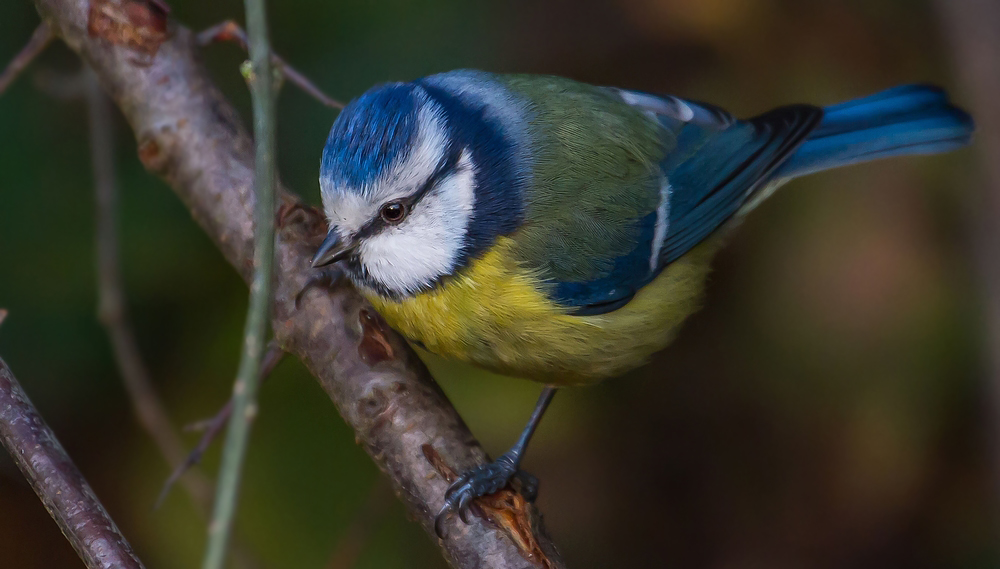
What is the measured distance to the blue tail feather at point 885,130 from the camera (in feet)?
6.53

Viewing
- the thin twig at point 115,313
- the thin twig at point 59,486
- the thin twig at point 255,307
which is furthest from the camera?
the thin twig at point 115,313

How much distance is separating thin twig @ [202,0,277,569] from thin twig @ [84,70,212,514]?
932 millimetres

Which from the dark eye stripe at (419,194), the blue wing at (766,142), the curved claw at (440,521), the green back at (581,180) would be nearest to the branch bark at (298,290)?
the curved claw at (440,521)

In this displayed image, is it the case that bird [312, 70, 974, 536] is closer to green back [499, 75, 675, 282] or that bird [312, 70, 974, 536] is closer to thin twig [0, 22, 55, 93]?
green back [499, 75, 675, 282]

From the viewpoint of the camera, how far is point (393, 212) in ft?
4.98

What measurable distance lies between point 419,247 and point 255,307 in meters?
0.69

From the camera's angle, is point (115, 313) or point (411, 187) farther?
point (115, 313)

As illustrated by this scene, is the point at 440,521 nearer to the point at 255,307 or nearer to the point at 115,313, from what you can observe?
the point at 255,307

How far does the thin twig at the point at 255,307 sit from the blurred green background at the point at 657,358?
1.09 metres

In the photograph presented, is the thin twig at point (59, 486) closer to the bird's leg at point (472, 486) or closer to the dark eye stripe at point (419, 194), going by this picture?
the bird's leg at point (472, 486)

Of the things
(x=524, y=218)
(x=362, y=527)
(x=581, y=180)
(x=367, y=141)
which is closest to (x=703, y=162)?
(x=581, y=180)

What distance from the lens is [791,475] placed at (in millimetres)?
2441

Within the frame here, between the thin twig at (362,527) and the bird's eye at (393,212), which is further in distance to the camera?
the thin twig at (362,527)

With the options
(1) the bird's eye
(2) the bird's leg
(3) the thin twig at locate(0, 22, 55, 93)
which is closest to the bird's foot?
(2) the bird's leg
